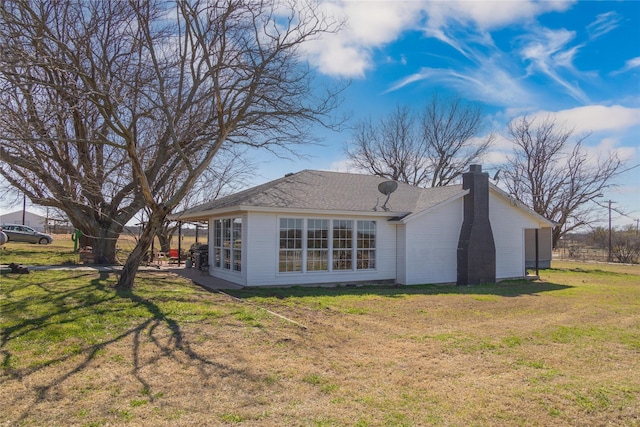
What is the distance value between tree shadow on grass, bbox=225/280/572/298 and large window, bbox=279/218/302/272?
75 cm

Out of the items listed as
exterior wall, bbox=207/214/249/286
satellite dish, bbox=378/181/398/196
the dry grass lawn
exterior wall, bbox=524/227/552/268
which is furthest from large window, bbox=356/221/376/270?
exterior wall, bbox=524/227/552/268

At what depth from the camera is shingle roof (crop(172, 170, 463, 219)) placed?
13125 millimetres

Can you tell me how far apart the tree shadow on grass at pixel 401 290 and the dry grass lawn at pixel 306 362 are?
1.27 meters

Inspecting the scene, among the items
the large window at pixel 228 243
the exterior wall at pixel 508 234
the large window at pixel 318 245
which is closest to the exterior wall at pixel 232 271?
the large window at pixel 228 243

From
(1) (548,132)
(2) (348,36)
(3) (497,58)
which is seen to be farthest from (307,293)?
(1) (548,132)

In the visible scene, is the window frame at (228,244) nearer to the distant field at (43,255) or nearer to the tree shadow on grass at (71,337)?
the distant field at (43,255)

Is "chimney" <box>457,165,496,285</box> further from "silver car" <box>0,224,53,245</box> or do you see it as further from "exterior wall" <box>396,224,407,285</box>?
"silver car" <box>0,224,53,245</box>

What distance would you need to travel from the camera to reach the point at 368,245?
14.5m

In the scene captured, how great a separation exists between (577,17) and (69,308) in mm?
14682

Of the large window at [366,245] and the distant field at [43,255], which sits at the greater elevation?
the large window at [366,245]

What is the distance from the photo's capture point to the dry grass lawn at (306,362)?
13.5 feet

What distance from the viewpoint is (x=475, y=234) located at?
1530cm

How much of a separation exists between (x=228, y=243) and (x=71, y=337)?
801 centimetres

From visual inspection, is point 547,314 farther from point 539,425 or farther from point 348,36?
point 348,36
